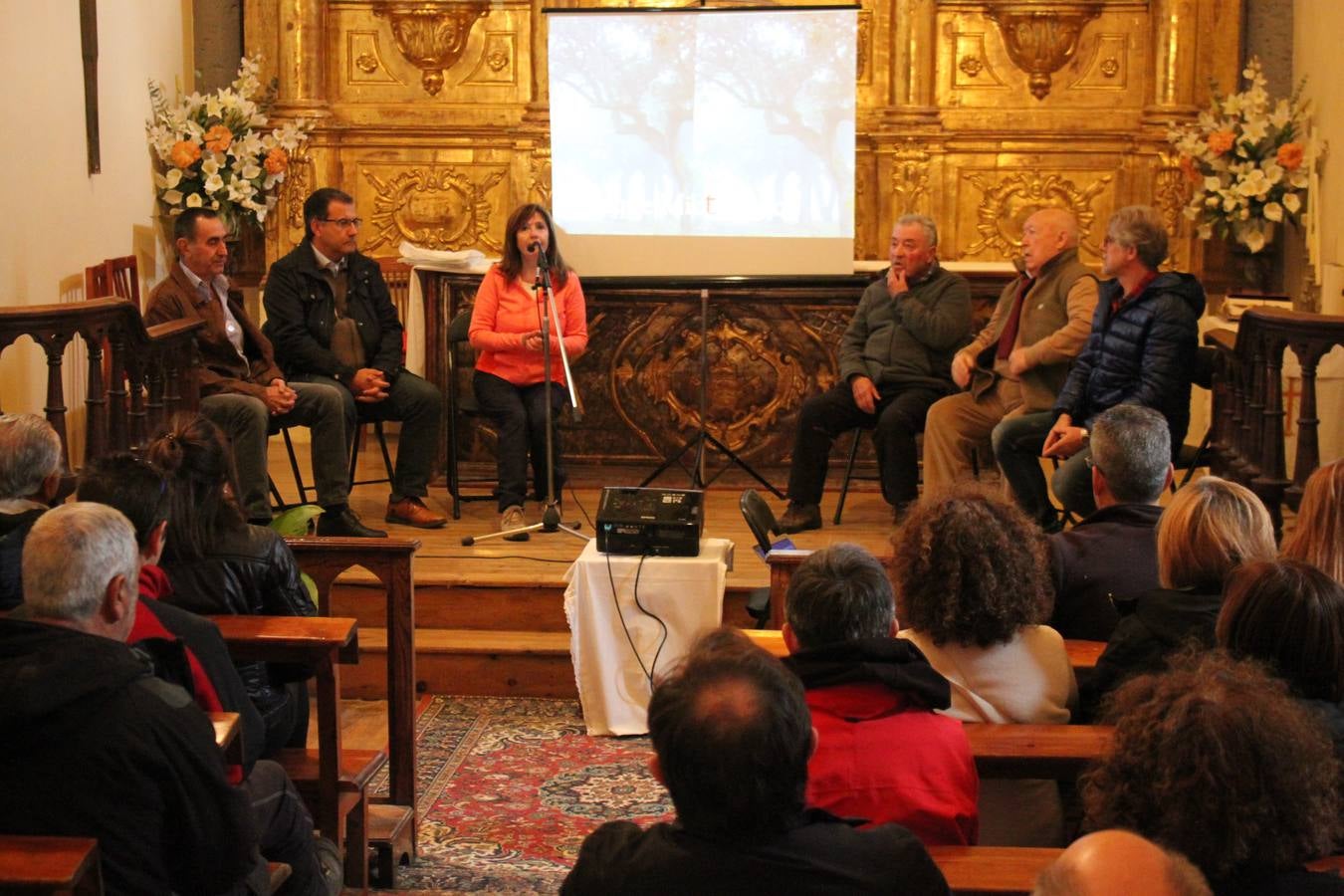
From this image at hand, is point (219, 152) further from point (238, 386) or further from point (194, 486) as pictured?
point (194, 486)

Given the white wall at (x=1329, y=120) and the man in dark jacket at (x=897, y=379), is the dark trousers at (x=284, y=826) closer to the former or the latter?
the man in dark jacket at (x=897, y=379)

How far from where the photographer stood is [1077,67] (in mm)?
8219

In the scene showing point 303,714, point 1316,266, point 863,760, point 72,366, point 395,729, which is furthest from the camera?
point 1316,266

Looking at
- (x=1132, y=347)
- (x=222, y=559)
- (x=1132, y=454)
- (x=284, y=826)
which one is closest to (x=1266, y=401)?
(x=1132, y=347)

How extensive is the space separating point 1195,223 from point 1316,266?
30.2 inches

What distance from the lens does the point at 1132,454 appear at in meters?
3.55

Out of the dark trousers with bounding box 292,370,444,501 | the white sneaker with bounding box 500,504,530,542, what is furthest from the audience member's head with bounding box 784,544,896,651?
the dark trousers with bounding box 292,370,444,501

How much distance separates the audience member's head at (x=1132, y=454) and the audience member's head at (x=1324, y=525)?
1.91 feet

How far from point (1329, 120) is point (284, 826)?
6.09m

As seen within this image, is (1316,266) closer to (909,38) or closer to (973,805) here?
(909,38)

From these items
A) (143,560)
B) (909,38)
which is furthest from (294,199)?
(143,560)

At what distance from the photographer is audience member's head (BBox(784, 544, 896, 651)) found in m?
2.42

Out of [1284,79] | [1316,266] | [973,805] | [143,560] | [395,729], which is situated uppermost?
[1284,79]

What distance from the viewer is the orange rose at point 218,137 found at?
25.1ft
